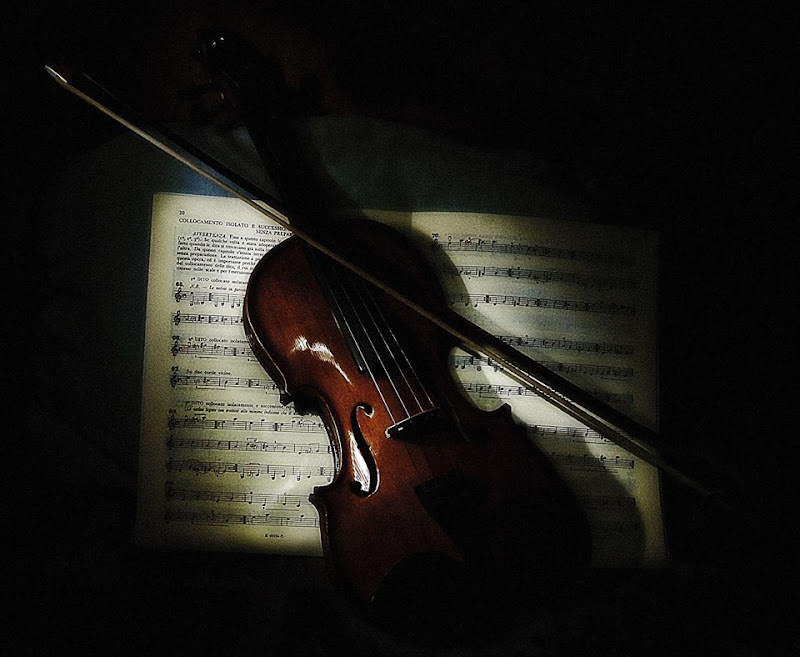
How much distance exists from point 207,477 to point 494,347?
61 cm

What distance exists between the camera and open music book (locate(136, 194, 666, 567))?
99 centimetres

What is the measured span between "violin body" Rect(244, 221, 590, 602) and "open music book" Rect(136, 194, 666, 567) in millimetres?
151

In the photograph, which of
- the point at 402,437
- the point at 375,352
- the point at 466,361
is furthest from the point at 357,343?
Answer: the point at 466,361

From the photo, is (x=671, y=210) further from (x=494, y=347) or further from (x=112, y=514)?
(x=112, y=514)

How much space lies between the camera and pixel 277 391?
1016 mm

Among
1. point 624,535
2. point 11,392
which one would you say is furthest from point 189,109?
point 624,535

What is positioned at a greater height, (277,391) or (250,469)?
(277,391)

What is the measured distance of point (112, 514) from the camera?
1.00 m

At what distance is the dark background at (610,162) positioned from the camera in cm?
100

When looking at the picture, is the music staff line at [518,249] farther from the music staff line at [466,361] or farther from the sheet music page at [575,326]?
the music staff line at [466,361]

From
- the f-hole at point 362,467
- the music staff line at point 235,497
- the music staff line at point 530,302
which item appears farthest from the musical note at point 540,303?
the music staff line at point 235,497

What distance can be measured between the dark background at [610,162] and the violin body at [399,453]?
260 mm

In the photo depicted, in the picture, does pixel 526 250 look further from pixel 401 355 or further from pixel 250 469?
pixel 250 469

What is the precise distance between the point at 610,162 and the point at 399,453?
0.80m
